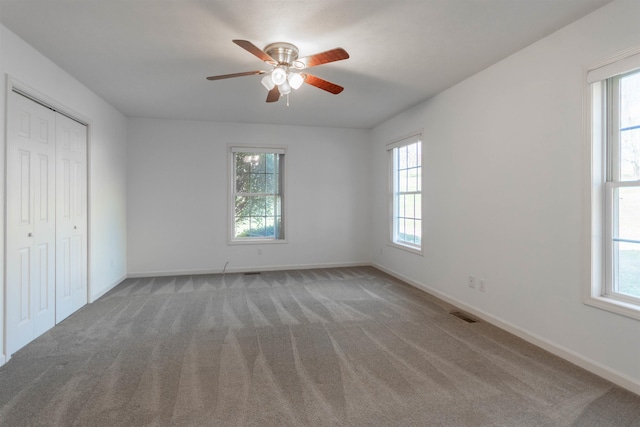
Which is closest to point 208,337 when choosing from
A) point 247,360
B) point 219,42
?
point 247,360

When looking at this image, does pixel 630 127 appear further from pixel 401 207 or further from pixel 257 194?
pixel 257 194

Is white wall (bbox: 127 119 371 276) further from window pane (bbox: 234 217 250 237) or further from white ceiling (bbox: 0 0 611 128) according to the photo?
white ceiling (bbox: 0 0 611 128)

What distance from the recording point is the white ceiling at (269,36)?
7.41 ft

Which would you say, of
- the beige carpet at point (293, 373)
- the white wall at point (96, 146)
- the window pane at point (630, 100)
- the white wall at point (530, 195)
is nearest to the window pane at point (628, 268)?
the white wall at point (530, 195)

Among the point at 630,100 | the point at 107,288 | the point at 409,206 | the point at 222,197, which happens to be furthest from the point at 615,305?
the point at 107,288

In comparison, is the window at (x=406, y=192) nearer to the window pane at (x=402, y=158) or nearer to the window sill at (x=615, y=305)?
the window pane at (x=402, y=158)

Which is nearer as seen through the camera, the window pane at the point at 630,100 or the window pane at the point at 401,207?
the window pane at the point at 630,100

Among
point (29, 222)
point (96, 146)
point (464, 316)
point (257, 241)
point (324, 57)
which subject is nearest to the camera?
point (324, 57)

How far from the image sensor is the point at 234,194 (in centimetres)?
562

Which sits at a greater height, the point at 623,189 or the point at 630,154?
the point at 630,154

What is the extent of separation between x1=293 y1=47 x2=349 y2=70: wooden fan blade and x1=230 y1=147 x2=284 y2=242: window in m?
3.20

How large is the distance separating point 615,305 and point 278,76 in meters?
2.96

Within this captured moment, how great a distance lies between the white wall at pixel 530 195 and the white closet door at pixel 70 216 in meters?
4.19

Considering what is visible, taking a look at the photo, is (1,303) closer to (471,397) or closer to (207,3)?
(207,3)
